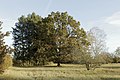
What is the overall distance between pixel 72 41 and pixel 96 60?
18.7 meters

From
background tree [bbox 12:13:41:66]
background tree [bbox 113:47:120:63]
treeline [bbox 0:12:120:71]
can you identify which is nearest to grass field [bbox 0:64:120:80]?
treeline [bbox 0:12:120:71]

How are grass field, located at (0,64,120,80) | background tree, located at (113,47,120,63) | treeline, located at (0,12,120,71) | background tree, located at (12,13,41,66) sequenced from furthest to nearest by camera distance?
background tree, located at (113,47,120,63) < background tree, located at (12,13,41,66) < treeline, located at (0,12,120,71) < grass field, located at (0,64,120,80)

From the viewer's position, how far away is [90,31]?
47.8 meters

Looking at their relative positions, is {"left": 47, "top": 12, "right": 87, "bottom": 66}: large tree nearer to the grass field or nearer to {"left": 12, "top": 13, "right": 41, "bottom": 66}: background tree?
{"left": 12, "top": 13, "right": 41, "bottom": 66}: background tree

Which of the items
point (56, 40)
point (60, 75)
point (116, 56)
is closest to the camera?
point (60, 75)

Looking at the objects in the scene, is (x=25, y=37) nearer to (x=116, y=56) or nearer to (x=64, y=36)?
(x=64, y=36)

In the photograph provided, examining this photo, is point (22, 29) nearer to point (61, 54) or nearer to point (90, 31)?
point (61, 54)

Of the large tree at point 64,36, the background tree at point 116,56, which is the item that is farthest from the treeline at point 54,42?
the background tree at point 116,56

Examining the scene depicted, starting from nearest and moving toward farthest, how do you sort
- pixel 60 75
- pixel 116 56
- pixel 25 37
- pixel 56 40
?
pixel 60 75
pixel 56 40
pixel 25 37
pixel 116 56

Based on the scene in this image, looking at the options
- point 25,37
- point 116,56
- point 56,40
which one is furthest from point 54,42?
point 116,56

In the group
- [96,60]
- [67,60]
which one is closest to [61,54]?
[67,60]

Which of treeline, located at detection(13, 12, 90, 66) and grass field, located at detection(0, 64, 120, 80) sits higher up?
treeline, located at detection(13, 12, 90, 66)

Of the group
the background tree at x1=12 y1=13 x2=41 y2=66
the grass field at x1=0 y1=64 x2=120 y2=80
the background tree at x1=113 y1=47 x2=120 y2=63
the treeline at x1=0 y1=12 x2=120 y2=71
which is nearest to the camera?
the grass field at x1=0 y1=64 x2=120 y2=80

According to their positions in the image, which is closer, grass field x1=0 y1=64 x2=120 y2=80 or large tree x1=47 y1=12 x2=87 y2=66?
grass field x1=0 y1=64 x2=120 y2=80
